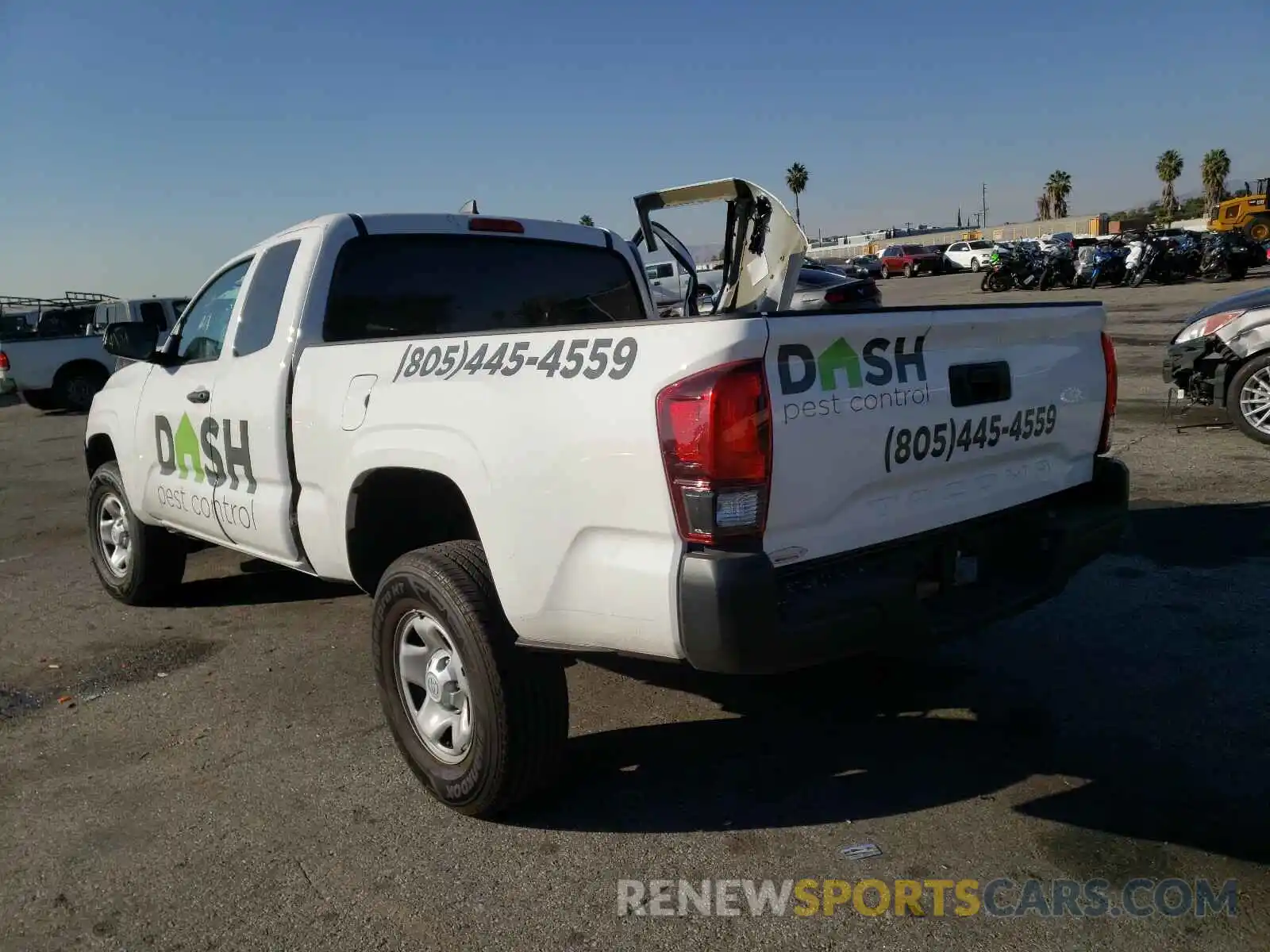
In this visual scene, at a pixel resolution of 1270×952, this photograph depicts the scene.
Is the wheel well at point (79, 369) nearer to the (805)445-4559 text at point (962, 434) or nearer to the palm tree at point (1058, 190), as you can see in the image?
the (805)445-4559 text at point (962, 434)

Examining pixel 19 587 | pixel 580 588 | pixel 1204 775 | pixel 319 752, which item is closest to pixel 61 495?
pixel 19 587

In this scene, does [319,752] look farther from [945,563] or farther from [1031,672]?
[1031,672]

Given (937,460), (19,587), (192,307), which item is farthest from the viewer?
(19,587)

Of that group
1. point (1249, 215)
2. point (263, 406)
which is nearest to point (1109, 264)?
point (1249, 215)

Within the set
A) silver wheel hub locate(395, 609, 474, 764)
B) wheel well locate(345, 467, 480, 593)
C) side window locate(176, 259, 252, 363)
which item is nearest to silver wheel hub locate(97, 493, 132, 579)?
side window locate(176, 259, 252, 363)

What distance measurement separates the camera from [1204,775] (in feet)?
11.1

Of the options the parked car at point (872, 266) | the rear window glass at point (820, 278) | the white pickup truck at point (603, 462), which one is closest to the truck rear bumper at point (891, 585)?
the white pickup truck at point (603, 462)

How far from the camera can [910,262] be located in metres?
52.0

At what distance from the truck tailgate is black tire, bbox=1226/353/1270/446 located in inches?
212

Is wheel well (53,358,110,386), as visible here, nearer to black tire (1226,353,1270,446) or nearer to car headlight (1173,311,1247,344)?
car headlight (1173,311,1247,344)

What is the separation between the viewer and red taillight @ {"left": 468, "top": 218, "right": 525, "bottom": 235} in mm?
4672

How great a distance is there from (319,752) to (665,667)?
1.56 meters

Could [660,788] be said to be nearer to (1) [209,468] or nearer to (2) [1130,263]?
(1) [209,468]

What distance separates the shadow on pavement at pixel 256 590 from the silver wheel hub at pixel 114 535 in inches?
14.2
